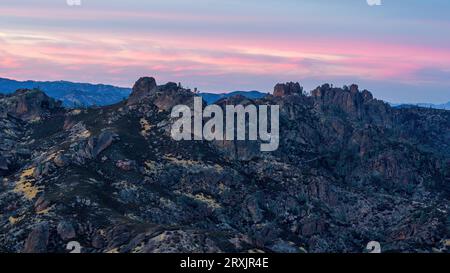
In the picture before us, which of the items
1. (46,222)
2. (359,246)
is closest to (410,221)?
(359,246)

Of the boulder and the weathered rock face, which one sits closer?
the weathered rock face

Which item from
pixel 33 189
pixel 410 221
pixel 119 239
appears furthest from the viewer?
pixel 410 221

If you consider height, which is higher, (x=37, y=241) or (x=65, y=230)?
(x=65, y=230)

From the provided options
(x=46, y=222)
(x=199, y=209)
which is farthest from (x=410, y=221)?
(x=46, y=222)

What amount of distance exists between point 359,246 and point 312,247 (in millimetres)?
17675

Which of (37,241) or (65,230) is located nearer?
(37,241)

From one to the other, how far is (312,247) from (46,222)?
253 ft

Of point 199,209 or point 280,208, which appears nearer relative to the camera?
point 199,209

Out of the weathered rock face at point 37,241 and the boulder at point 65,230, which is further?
the boulder at point 65,230

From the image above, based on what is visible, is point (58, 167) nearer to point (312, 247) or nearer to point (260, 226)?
point (260, 226)
